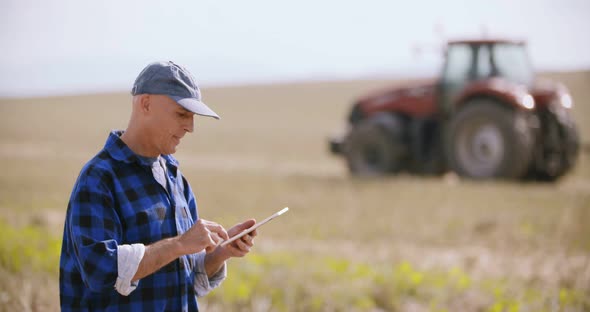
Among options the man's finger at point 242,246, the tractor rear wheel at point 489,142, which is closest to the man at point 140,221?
the man's finger at point 242,246

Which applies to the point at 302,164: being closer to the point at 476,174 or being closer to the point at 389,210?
the point at 476,174

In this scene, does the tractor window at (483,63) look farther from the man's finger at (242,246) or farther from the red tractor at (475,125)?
the man's finger at (242,246)

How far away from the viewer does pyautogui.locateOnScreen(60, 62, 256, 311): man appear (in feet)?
7.26

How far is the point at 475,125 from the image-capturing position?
12.4m

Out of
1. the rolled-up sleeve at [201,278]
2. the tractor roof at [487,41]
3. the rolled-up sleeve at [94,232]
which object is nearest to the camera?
the rolled-up sleeve at [94,232]

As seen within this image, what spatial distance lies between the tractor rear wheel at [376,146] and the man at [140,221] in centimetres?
1092

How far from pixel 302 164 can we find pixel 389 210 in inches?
373

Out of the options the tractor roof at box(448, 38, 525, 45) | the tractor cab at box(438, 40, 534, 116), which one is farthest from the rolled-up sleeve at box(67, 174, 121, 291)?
the tractor roof at box(448, 38, 525, 45)

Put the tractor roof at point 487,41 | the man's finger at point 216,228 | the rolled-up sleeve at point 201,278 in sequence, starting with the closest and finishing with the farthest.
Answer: the man's finger at point 216,228 < the rolled-up sleeve at point 201,278 < the tractor roof at point 487,41

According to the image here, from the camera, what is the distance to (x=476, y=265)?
20.8 ft

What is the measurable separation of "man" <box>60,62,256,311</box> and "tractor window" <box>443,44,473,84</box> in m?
10.9

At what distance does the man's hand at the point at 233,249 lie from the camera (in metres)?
2.52

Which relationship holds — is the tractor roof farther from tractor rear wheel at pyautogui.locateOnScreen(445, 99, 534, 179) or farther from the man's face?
the man's face

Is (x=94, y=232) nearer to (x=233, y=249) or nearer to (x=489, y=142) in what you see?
(x=233, y=249)
